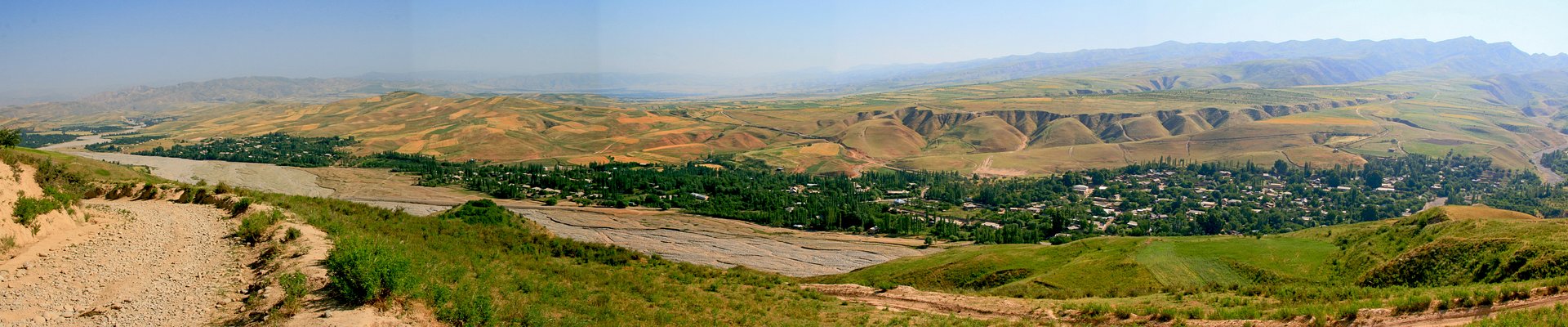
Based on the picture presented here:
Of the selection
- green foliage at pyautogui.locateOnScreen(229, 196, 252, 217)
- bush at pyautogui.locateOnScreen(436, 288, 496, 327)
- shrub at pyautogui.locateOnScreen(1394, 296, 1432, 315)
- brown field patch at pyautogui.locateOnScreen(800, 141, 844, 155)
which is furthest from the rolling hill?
bush at pyautogui.locateOnScreen(436, 288, 496, 327)

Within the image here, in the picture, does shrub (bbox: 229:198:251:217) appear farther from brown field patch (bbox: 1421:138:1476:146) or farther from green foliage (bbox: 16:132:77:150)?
brown field patch (bbox: 1421:138:1476:146)

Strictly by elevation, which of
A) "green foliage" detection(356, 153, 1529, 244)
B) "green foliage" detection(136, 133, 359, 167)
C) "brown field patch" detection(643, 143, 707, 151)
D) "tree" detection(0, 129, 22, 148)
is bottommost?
"green foliage" detection(356, 153, 1529, 244)

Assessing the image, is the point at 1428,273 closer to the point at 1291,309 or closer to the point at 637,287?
the point at 1291,309

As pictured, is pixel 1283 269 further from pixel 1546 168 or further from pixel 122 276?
Result: pixel 1546 168

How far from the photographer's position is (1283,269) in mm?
24344

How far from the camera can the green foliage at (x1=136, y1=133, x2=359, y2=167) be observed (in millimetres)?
92250

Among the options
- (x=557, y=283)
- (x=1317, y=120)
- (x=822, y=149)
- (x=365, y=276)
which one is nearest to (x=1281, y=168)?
(x=1317, y=120)

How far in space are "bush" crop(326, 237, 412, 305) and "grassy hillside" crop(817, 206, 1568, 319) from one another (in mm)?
15703

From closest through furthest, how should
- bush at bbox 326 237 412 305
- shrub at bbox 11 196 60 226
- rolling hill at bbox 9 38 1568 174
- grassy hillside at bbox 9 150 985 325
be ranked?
bush at bbox 326 237 412 305, grassy hillside at bbox 9 150 985 325, shrub at bbox 11 196 60 226, rolling hill at bbox 9 38 1568 174

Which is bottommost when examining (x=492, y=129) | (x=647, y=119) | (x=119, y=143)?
(x=119, y=143)

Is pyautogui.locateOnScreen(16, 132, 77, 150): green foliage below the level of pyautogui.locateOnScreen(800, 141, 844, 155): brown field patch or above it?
above

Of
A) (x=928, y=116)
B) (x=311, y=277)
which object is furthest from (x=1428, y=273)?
(x=928, y=116)

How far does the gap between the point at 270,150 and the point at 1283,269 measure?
125m

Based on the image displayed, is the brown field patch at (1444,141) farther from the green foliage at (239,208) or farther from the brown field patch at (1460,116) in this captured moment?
the green foliage at (239,208)
